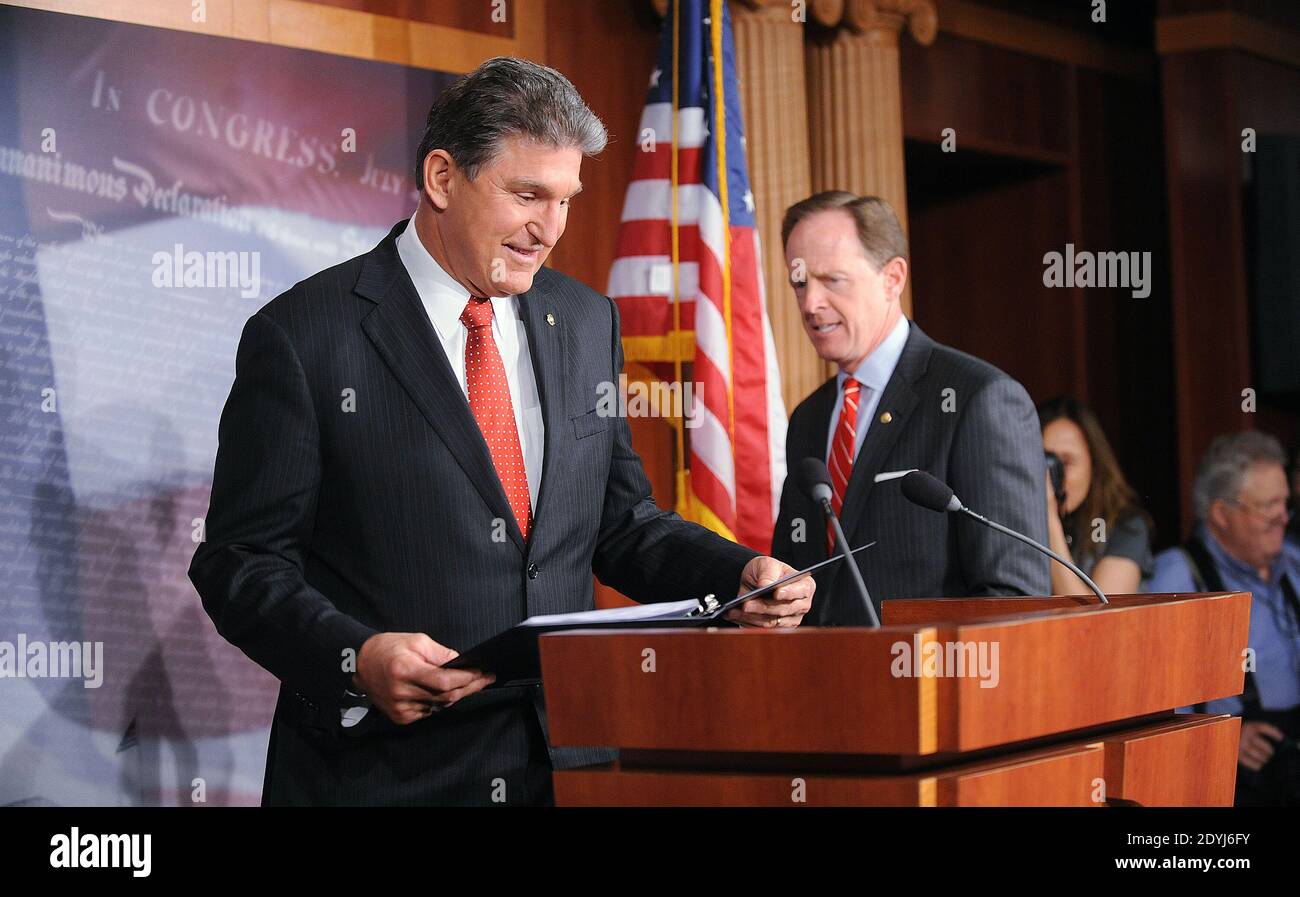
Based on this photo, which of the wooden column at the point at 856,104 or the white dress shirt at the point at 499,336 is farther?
the wooden column at the point at 856,104

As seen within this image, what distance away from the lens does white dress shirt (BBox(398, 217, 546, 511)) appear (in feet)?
7.26

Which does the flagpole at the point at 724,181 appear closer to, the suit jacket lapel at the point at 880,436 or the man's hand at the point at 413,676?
the suit jacket lapel at the point at 880,436

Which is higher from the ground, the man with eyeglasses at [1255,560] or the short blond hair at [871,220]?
the short blond hair at [871,220]

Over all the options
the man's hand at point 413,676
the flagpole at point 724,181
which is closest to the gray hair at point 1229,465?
the flagpole at point 724,181

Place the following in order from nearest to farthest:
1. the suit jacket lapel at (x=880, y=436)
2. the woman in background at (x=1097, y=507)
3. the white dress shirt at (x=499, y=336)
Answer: the white dress shirt at (x=499, y=336)
the suit jacket lapel at (x=880, y=436)
the woman in background at (x=1097, y=507)

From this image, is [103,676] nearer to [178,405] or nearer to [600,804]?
[178,405]

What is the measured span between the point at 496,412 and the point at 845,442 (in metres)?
1.35

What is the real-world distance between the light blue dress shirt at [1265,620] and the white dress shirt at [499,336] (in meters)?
3.92

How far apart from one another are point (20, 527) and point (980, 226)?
4.85 m

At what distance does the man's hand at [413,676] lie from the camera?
1.71m

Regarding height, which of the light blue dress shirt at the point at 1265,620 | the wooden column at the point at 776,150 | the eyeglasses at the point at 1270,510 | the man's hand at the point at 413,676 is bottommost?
the light blue dress shirt at the point at 1265,620

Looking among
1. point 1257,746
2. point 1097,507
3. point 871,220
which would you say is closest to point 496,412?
point 871,220

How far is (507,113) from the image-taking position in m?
2.20
